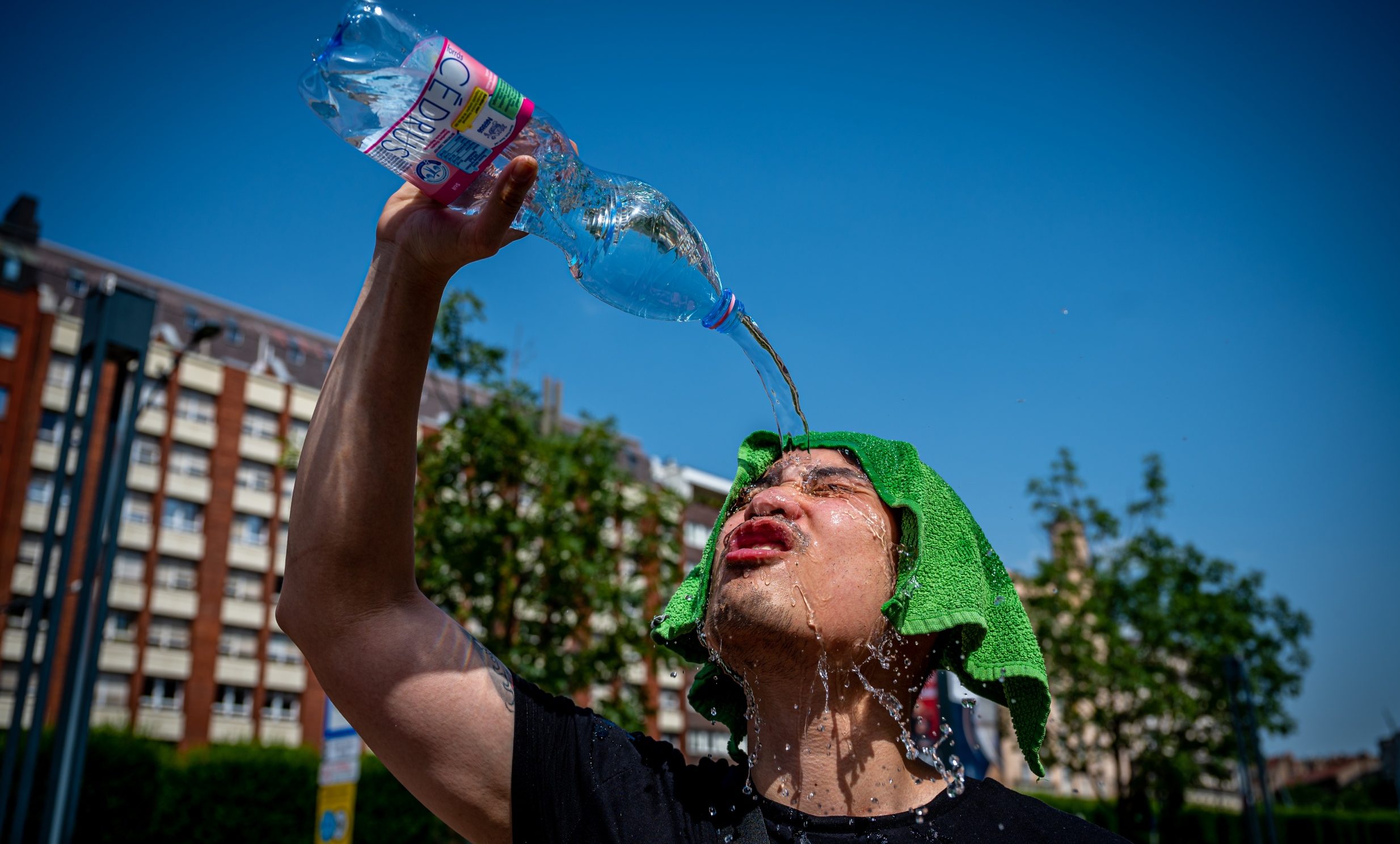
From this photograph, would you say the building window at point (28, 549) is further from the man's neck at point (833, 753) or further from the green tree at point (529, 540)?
the man's neck at point (833, 753)

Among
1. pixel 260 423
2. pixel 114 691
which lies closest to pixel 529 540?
pixel 114 691

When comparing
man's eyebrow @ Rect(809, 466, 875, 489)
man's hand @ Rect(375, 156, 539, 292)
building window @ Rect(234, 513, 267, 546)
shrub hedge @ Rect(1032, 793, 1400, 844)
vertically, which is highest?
building window @ Rect(234, 513, 267, 546)

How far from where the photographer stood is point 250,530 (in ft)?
158

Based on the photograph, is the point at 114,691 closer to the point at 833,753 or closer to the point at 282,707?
the point at 282,707

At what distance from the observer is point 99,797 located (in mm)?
19609

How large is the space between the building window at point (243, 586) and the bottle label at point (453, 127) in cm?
4934

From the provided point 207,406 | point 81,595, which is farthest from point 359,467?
point 207,406

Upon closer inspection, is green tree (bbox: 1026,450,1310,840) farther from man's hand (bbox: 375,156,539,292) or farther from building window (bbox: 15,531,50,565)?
building window (bbox: 15,531,50,565)

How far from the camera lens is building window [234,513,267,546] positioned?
47.5 metres

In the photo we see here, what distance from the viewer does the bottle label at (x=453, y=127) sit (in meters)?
1.81

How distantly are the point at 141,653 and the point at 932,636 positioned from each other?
47.7 meters

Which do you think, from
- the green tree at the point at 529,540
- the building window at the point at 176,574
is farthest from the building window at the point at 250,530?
the green tree at the point at 529,540

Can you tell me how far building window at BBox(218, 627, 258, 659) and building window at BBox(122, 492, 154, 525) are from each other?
609cm

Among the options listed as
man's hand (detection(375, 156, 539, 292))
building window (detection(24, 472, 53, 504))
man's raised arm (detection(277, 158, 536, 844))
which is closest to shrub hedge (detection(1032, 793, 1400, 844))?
man's raised arm (detection(277, 158, 536, 844))
